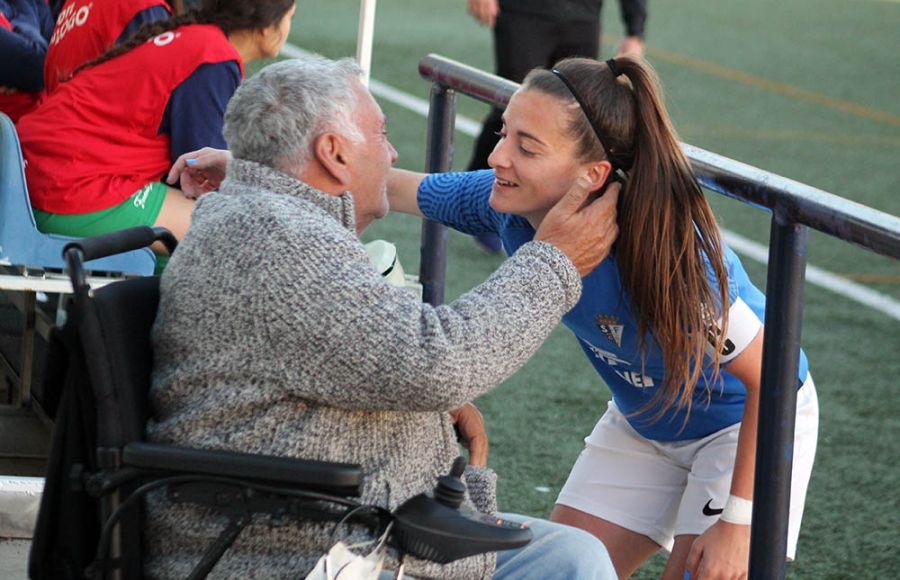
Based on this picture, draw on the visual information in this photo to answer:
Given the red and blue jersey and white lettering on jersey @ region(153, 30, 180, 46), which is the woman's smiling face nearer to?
the red and blue jersey

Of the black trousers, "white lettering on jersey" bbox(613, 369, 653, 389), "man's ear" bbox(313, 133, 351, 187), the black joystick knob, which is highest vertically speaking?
"man's ear" bbox(313, 133, 351, 187)


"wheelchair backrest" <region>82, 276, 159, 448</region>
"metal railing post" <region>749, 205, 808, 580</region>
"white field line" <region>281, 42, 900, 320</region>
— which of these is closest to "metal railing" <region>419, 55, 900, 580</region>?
"metal railing post" <region>749, 205, 808, 580</region>

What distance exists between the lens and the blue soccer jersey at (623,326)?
2723 mm

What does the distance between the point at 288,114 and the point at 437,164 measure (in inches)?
56.7

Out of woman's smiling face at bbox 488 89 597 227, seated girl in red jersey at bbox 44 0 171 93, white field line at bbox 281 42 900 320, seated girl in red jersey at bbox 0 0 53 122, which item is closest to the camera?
woman's smiling face at bbox 488 89 597 227

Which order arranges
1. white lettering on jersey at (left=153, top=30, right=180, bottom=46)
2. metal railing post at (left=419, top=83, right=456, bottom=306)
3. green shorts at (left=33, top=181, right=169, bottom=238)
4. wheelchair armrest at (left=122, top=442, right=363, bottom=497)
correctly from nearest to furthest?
wheelchair armrest at (left=122, top=442, right=363, bottom=497) < metal railing post at (left=419, top=83, right=456, bottom=306) < green shorts at (left=33, top=181, right=169, bottom=238) < white lettering on jersey at (left=153, top=30, right=180, bottom=46)

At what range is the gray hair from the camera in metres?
2.29

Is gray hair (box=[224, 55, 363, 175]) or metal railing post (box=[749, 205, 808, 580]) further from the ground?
gray hair (box=[224, 55, 363, 175])

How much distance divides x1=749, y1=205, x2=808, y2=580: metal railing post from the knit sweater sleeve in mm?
445

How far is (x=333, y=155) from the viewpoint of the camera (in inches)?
91.0

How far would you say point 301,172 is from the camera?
230cm

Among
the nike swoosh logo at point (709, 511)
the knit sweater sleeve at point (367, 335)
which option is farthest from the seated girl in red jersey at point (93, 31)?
the knit sweater sleeve at point (367, 335)

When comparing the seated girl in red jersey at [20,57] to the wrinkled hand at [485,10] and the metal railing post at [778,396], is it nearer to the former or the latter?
the wrinkled hand at [485,10]

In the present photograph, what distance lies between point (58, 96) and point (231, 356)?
2.11 m
